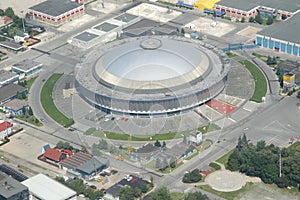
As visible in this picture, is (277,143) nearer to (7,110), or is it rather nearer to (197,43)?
(197,43)

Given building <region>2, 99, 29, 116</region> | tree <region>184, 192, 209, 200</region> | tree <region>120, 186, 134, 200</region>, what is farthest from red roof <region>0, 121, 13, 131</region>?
tree <region>184, 192, 209, 200</region>

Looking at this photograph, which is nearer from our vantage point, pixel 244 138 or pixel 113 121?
pixel 244 138

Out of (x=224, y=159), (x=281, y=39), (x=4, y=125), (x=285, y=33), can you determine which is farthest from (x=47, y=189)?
(x=285, y=33)

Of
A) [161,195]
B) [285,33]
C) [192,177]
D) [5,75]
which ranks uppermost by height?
[285,33]

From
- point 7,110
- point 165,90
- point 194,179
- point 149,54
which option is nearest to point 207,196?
point 194,179

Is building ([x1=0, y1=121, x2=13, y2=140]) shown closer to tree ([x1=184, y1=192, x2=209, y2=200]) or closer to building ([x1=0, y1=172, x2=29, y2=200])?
building ([x1=0, y1=172, x2=29, y2=200])

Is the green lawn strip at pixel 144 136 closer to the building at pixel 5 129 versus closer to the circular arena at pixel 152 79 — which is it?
the circular arena at pixel 152 79

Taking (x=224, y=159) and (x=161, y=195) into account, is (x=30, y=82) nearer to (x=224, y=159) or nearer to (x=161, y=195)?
(x=224, y=159)
